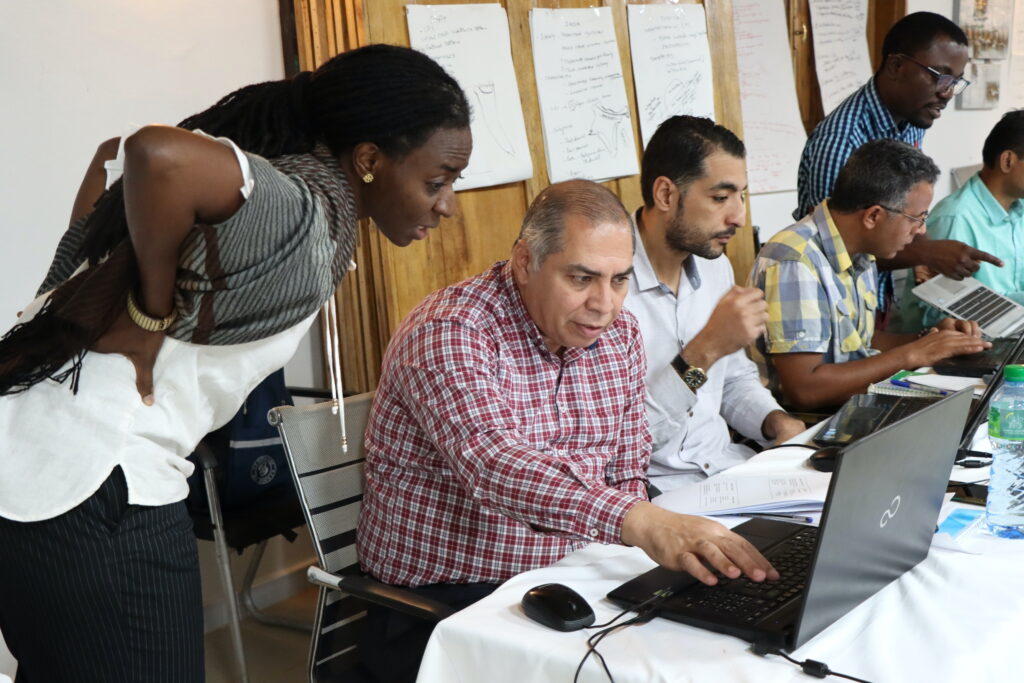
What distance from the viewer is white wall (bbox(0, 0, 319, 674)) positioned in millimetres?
2260

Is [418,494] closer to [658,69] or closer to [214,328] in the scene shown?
[214,328]

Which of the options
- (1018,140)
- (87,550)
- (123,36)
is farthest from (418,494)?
(1018,140)

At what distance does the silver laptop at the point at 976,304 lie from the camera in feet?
9.18

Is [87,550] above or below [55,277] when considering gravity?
below

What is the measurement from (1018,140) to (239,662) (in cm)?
299

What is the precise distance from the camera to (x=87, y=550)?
1.17 meters

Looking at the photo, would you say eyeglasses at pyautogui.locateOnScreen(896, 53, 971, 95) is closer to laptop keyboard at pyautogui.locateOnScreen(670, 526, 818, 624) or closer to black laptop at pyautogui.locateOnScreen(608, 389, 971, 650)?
black laptop at pyautogui.locateOnScreen(608, 389, 971, 650)

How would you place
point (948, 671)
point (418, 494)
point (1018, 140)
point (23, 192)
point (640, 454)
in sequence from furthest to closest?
point (1018, 140) < point (23, 192) < point (640, 454) < point (418, 494) < point (948, 671)

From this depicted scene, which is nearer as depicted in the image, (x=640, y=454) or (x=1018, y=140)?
(x=640, y=454)

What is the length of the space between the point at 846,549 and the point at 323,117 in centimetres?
80

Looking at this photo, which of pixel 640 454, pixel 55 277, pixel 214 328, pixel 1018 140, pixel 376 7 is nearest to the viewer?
pixel 214 328

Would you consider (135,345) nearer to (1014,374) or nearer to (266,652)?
(1014,374)

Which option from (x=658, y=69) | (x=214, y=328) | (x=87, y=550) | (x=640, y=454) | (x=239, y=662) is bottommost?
(x=239, y=662)

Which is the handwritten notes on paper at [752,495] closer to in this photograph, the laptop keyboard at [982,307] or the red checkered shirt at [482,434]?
the red checkered shirt at [482,434]
